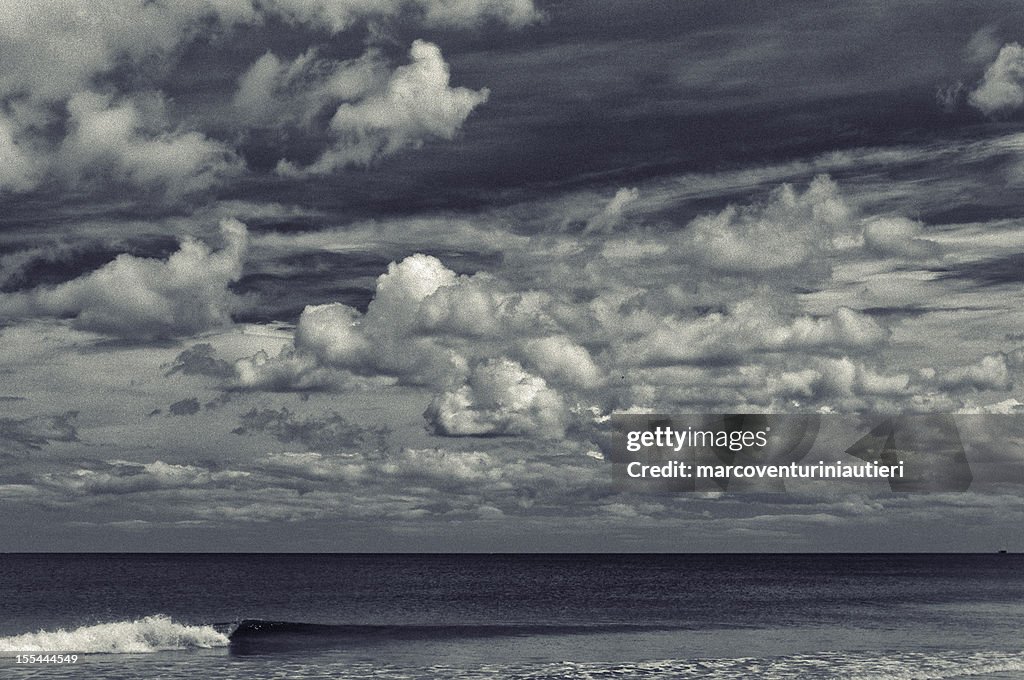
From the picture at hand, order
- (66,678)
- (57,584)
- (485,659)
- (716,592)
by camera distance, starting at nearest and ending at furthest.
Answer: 1. (66,678)
2. (485,659)
3. (716,592)
4. (57,584)

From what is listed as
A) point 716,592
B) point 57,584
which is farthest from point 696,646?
point 57,584

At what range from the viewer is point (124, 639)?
67.1 meters

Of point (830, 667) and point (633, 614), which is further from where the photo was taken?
point (633, 614)

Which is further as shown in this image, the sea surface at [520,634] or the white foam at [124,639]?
the white foam at [124,639]

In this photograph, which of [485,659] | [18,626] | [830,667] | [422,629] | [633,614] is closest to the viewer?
[830,667]

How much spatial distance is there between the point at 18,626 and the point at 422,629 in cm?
3809

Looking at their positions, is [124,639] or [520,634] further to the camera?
[520,634]

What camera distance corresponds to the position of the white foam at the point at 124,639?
213 feet

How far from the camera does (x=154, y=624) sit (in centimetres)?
6912

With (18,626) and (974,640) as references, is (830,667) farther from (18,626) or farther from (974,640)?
(18,626)

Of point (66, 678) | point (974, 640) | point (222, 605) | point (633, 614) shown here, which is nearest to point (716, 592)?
point (633, 614)

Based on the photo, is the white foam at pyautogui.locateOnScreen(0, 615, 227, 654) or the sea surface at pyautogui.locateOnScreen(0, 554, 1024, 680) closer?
the sea surface at pyautogui.locateOnScreen(0, 554, 1024, 680)

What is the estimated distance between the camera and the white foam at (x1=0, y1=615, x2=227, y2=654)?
213 feet

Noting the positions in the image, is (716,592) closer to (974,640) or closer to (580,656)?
(974,640)
